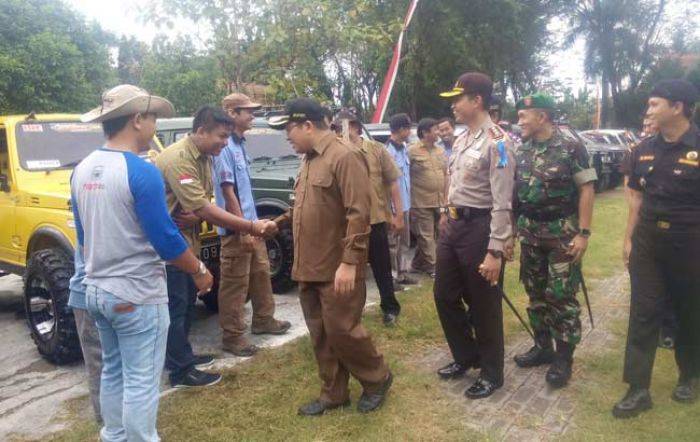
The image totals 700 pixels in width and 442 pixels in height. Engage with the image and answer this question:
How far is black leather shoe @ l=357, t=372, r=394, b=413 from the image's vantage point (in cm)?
352

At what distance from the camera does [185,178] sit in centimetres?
386

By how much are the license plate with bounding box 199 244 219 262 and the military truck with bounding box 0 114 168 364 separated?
3.43 ft

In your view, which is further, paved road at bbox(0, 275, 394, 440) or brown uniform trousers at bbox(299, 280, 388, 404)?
paved road at bbox(0, 275, 394, 440)

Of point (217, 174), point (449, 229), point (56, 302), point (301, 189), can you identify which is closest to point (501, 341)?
point (449, 229)

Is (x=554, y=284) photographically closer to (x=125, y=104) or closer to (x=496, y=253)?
(x=496, y=253)

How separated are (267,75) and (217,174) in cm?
398

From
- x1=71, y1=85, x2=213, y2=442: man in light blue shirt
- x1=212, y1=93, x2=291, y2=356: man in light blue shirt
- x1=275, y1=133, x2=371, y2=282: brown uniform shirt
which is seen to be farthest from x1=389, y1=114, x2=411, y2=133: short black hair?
x1=71, y1=85, x2=213, y2=442: man in light blue shirt

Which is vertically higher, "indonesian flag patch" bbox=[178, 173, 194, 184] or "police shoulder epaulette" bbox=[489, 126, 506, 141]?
"police shoulder epaulette" bbox=[489, 126, 506, 141]

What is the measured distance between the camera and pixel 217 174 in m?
4.46

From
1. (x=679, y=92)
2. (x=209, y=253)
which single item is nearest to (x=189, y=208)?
(x=209, y=253)

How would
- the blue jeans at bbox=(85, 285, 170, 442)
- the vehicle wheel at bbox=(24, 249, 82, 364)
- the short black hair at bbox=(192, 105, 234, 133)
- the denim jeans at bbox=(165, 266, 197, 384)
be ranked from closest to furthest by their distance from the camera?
the blue jeans at bbox=(85, 285, 170, 442) < the denim jeans at bbox=(165, 266, 197, 384) < the short black hair at bbox=(192, 105, 234, 133) < the vehicle wheel at bbox=(24, 249, 82, 364)

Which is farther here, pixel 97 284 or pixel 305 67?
pixel 305 67

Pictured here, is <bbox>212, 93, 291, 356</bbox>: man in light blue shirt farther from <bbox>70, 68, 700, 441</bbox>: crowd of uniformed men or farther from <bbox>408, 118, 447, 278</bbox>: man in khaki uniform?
<bbox>408, 118, 447, 278</bbox>: man in khaki uniform

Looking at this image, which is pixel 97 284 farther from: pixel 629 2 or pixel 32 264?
pixel 629 2
